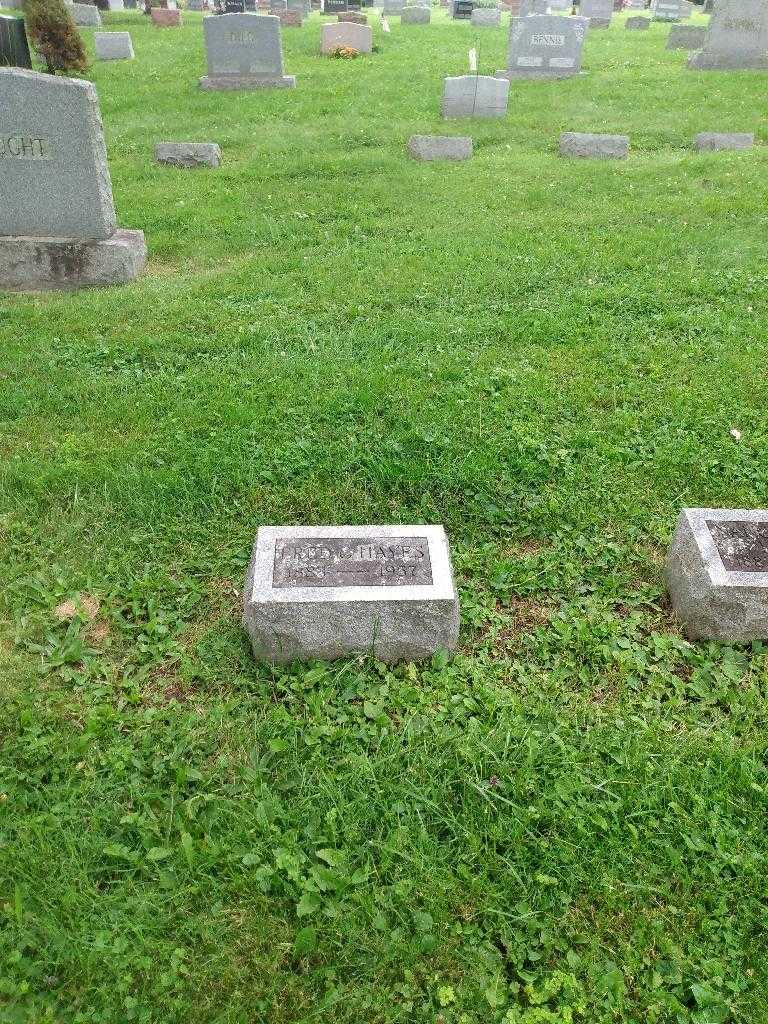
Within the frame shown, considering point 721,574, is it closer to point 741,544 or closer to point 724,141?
point 741,544

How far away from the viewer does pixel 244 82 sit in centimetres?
1455

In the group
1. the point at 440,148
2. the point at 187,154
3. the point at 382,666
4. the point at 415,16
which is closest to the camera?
the point at 382,666

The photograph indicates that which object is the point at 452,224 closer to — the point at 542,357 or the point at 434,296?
the point at 434,296

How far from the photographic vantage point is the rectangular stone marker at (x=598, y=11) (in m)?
24.1

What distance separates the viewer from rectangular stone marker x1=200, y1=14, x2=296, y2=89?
14094 mm

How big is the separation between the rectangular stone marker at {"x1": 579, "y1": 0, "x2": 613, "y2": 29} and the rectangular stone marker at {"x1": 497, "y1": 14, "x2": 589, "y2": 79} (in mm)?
10659

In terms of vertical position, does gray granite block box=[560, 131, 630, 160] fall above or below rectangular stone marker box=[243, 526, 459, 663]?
above

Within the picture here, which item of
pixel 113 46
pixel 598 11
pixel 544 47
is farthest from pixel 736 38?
Result: pixel 113 46

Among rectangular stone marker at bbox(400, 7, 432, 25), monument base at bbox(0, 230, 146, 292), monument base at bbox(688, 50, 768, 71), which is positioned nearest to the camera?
monument base at bbox(0, 230, 146, 292)

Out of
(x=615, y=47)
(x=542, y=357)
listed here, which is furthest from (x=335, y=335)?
(x=615, y=47)

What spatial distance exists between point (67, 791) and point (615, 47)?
22135mm

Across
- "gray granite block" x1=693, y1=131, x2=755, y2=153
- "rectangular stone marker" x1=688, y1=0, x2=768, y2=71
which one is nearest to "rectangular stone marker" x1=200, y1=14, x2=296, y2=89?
"gray granite block" x1=693, y1=131, x2=755, y2=153

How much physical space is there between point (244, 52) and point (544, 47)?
6.36 m

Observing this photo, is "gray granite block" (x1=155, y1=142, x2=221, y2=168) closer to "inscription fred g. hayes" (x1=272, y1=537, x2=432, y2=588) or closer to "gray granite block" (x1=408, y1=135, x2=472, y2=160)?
"gray granite block" (x1=408, y1=135, x2=472, y2=160)
